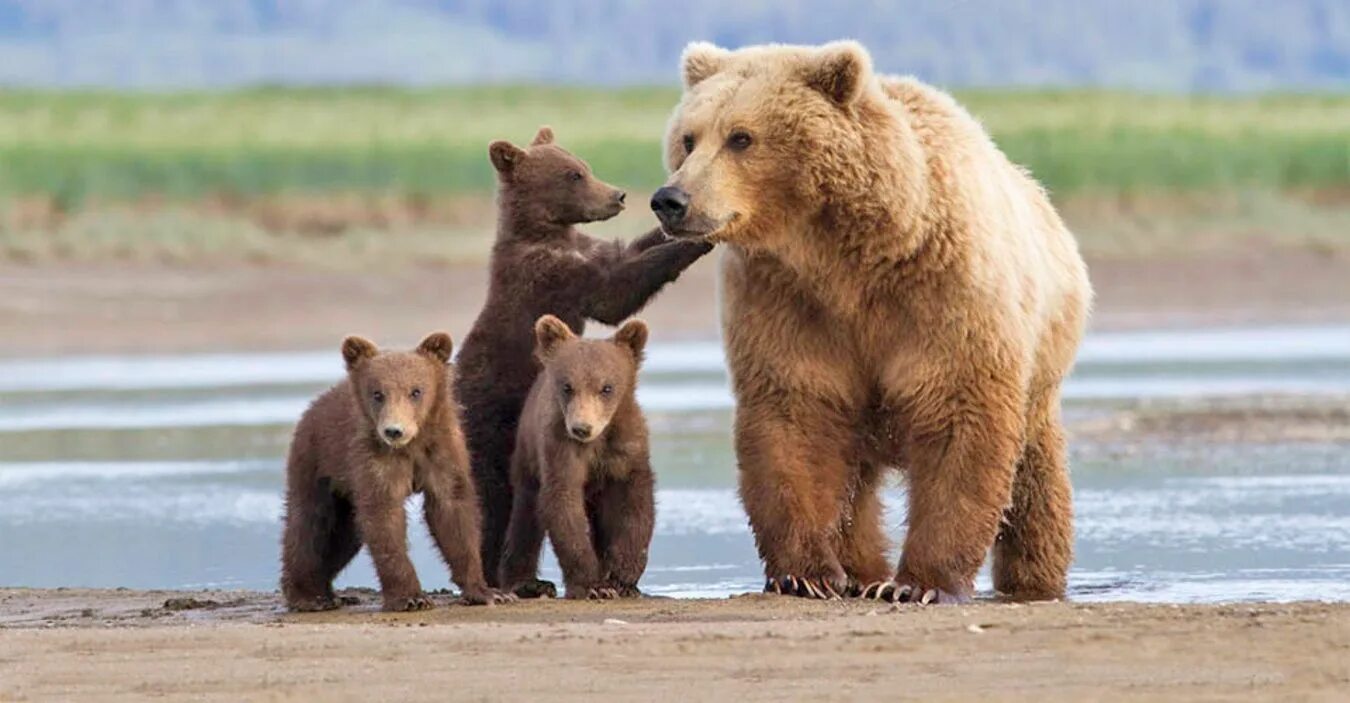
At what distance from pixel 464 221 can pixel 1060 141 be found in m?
7.97

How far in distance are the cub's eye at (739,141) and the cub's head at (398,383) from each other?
1.04 metres

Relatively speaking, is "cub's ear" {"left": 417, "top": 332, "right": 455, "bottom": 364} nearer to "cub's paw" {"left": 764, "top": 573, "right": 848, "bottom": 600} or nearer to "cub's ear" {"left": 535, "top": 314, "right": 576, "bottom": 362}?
"cub's ear" {"left": 535, "top": 314, "right": 576, "bottom": 362}

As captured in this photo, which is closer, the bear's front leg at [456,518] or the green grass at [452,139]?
the bear's front leg at [456,518]

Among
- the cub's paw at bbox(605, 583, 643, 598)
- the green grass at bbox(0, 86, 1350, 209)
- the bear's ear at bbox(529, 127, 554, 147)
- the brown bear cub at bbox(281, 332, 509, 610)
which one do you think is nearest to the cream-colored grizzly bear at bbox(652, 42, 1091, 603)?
the cub's paw at bbox(605, 583, 643, 598)

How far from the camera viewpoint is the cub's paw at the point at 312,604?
26.9 feet

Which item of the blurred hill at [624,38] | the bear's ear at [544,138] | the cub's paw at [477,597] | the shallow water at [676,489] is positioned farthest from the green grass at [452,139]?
the blurred hill at [624,38]

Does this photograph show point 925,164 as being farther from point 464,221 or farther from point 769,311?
point 464,221

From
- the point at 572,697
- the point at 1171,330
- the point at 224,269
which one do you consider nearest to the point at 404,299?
the point at 224,269

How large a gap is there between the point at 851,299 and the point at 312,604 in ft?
6.01

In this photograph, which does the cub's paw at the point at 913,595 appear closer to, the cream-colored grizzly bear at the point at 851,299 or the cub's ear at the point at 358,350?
the cream-colored grizzly bear at the point at 851,299

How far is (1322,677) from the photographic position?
19.7 feet

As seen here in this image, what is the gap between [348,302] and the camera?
2295cm

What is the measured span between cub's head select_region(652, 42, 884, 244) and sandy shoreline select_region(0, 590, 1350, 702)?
1176 millimetres

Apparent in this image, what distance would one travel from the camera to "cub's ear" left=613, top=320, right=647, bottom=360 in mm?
8406
